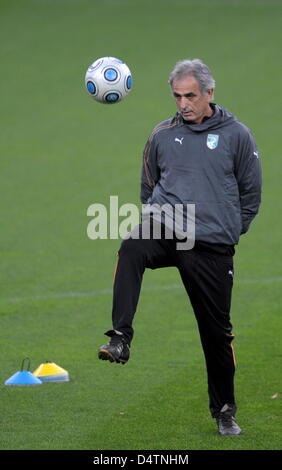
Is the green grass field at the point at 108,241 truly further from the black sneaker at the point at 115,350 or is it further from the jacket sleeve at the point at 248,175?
the jacket sleeve at the point at 248,175

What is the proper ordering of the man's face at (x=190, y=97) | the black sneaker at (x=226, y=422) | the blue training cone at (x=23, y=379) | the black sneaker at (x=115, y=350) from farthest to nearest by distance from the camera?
1. the blue training cone at (x=23, y=379)
2. the black sneaker at (x=226, y=422)
3. the man's face at (x=190, y=97)
4. the black sneaker at (x=115, y=350)

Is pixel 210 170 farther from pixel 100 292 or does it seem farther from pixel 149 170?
pixel 100 292

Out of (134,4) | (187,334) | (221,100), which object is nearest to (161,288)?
(187,334)

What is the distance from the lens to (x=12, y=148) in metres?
25.1

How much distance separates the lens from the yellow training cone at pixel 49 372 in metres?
10.5

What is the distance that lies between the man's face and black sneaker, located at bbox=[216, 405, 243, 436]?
2.14 metres

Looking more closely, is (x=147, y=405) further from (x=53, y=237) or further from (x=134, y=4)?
(x=134, y=4)

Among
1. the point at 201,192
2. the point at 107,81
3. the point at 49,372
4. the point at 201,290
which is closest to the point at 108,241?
the point at 49,372

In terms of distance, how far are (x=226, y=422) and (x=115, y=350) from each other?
1.37 meters

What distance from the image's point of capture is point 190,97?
8.23m

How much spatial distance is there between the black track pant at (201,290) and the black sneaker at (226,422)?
1.8 inches

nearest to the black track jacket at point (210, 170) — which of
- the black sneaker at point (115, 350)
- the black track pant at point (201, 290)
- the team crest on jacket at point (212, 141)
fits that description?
the team crest on jacket at point (212, 141)

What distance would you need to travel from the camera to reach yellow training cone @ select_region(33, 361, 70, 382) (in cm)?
1047

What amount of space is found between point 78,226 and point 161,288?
4.18 metres
